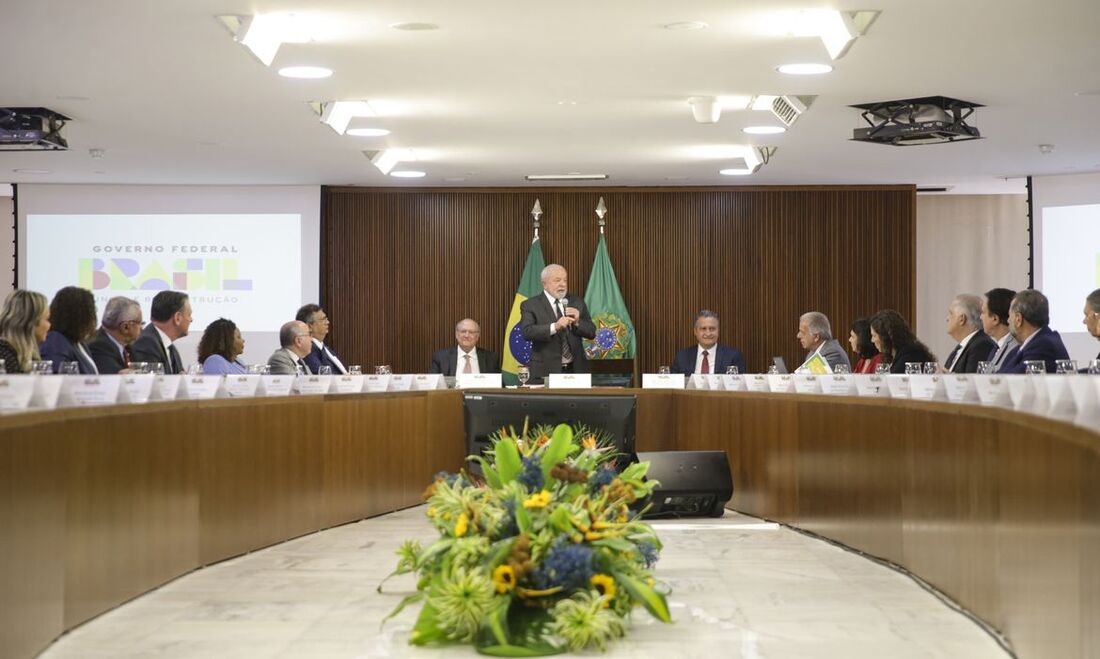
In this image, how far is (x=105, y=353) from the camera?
23.5ft

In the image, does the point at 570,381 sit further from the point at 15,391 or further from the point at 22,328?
the point at 15,391

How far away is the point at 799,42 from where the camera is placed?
7.37m

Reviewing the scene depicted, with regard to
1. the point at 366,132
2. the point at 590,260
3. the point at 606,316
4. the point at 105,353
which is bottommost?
the point at 105,353

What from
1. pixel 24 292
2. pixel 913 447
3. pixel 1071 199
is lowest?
pixel 913 447

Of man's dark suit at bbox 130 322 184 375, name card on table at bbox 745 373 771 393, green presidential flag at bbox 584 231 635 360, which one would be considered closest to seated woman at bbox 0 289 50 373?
man's dark suit at bbox 130 322 184 375

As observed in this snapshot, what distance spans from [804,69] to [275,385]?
11.2 ft

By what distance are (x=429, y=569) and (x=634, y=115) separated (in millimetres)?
5864

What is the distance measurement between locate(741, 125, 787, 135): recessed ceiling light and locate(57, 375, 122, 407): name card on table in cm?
607

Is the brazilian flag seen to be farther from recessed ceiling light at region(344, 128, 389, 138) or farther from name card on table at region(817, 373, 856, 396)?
name card on table at region(817, 373, 856, 396)

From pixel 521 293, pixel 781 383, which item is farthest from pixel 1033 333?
pixel 521 293

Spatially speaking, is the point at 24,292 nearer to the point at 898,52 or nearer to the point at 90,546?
the point at 90,546

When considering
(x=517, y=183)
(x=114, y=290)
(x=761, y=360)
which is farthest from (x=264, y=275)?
(x=761, y=360)

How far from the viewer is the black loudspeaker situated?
7.68 metres

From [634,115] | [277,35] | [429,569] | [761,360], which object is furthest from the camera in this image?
[761,360]
